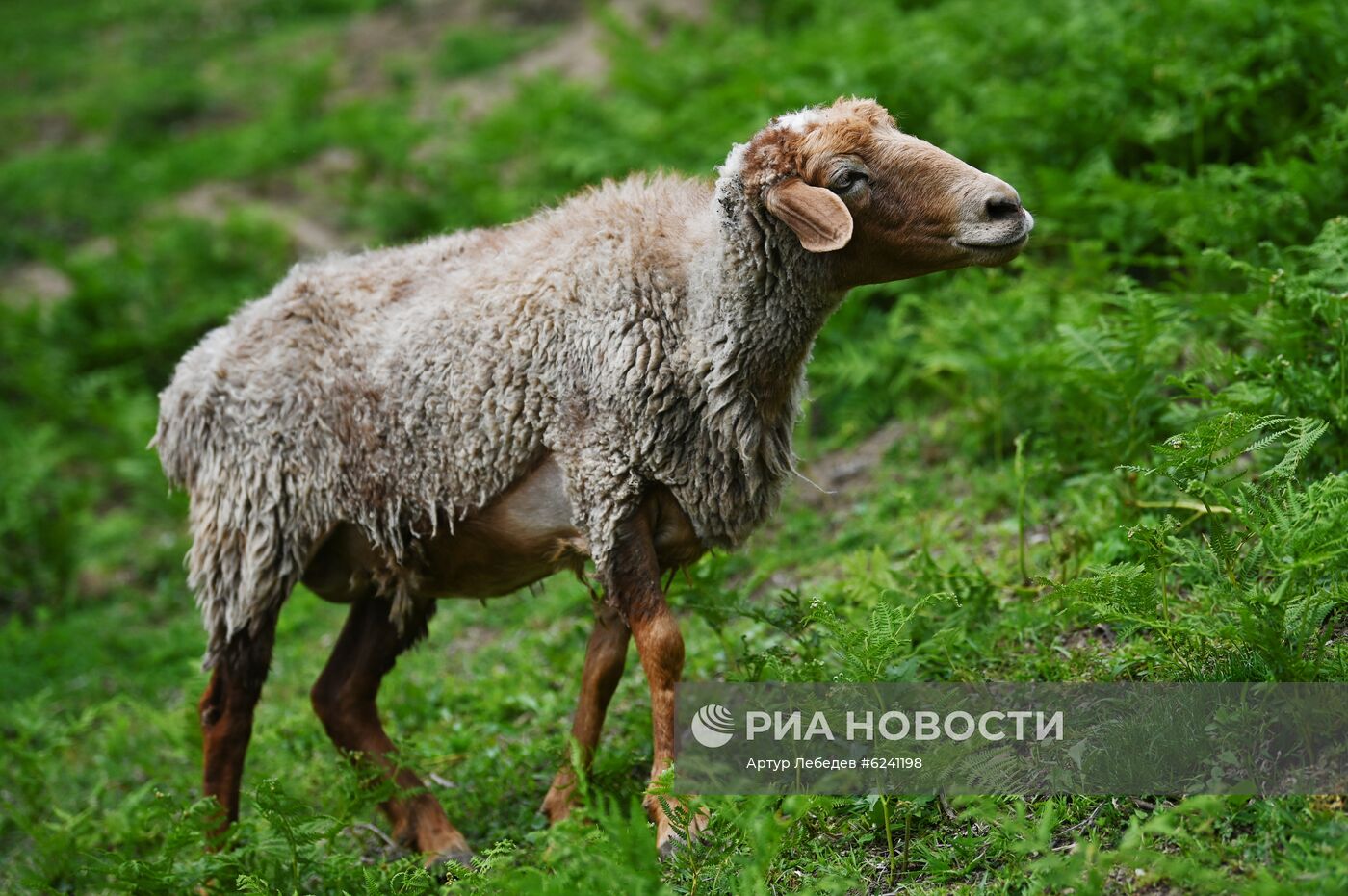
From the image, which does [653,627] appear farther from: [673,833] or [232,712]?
[232,712]

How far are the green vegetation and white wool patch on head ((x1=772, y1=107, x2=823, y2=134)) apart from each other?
167 cm

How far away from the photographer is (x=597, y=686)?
198 inches

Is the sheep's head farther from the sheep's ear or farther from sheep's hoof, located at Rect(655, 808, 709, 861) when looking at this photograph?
sheep's hoof, located at Rect(655, 808, 709, 861)

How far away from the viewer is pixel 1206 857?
11.5 feet

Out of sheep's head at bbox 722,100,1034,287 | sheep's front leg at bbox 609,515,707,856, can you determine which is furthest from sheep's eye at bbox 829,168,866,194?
sheep's front leg at bbox 609,515,707,856

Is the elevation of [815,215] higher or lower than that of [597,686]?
higher

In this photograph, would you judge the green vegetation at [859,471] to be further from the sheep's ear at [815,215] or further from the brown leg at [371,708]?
the sheep's ear at [815,215]

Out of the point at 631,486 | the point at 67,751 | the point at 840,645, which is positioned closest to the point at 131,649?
the point at 67,751

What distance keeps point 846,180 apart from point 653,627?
5.80 ft

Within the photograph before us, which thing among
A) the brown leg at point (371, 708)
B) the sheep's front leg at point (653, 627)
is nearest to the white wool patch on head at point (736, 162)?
the sheep's front leg at point (653, 627)

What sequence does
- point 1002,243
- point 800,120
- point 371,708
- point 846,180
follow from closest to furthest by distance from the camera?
1. point 1002,243
2. point 846,180
3. point 800,120
4. point 371,708

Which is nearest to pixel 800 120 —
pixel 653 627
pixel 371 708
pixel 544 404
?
pixel 544 404

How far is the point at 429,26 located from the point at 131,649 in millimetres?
10652

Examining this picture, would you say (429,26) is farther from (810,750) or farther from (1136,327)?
(810,750)
